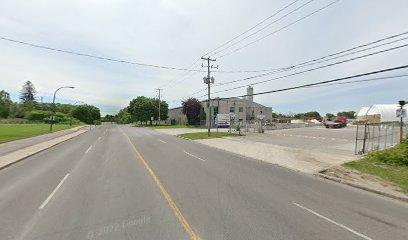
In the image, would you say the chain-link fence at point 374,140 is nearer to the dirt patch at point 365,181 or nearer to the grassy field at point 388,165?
the grassy field at point 388,165

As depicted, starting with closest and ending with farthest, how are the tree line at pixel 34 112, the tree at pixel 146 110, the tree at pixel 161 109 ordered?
the tree at pixel 146 110 → the tree at pixel 161 109 → the tree line at pixel 34 112

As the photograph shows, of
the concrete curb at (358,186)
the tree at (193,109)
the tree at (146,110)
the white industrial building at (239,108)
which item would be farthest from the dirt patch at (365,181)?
the tree at (146,110)

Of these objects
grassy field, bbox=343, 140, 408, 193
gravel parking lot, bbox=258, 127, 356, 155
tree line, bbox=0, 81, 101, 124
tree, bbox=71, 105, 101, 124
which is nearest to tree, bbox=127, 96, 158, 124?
tree line, bbox=0, 81, 101, 124

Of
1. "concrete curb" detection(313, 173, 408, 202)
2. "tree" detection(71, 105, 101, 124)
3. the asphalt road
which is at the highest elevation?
"tree" detection(71, 105, 101, 124)

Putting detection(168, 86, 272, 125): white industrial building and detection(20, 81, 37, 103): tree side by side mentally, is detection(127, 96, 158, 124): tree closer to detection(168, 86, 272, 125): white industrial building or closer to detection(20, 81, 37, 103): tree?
detection(168, 86, 272, 125): white industrial building

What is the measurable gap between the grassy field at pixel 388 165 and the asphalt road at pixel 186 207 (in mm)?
2807

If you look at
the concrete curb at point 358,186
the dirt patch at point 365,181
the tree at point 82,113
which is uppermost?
the tree at point 82,113

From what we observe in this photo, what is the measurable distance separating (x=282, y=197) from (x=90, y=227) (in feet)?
17.4

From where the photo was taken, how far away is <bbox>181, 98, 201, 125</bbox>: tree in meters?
60.5

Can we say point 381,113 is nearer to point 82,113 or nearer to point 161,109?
point 161,109

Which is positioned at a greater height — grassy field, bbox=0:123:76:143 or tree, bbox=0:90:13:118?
tree, bbox=0:90:13:118

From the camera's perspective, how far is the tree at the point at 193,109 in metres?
60.5

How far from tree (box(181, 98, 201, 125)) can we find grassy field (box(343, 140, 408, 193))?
4876 centimetres

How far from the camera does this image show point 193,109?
60.5 m
